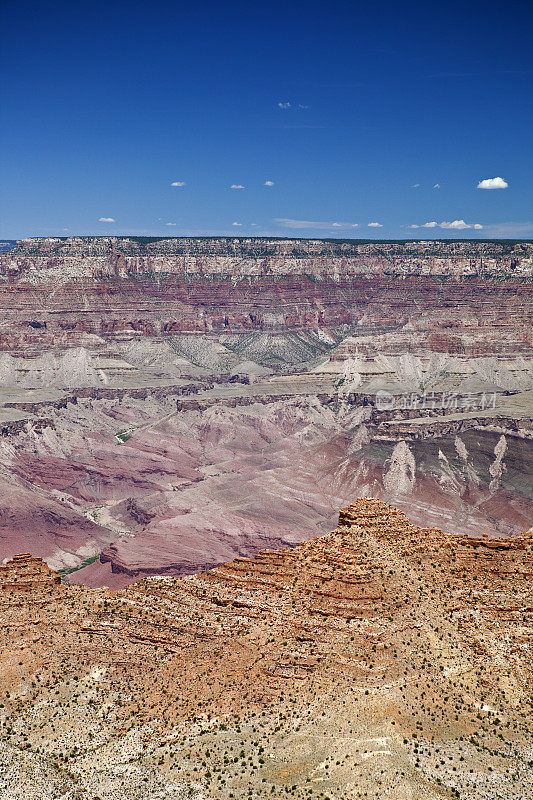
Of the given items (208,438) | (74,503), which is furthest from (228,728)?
(208,438)

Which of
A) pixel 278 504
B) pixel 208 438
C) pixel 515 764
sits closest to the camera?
pixel 515 764

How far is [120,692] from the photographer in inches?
1483

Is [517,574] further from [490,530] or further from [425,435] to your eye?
[425,435]

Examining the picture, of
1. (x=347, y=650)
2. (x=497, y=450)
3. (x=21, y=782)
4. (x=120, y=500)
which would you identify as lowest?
(x=120, y=500)

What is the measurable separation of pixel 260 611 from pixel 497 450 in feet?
369

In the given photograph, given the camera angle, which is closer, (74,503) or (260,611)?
(260,611)

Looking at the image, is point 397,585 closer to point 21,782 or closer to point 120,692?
point 120,692

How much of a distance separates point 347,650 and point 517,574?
1099 cm

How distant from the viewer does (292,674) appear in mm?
36094

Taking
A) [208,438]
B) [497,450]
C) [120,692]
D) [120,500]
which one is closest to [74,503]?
[120,500]

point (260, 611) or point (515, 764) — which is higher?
point (260, 611)

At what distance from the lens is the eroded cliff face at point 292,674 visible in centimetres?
3169

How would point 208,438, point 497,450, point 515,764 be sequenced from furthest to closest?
point 208,438 → point 497,450 → point 515,764

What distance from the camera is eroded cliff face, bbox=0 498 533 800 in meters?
31.7
